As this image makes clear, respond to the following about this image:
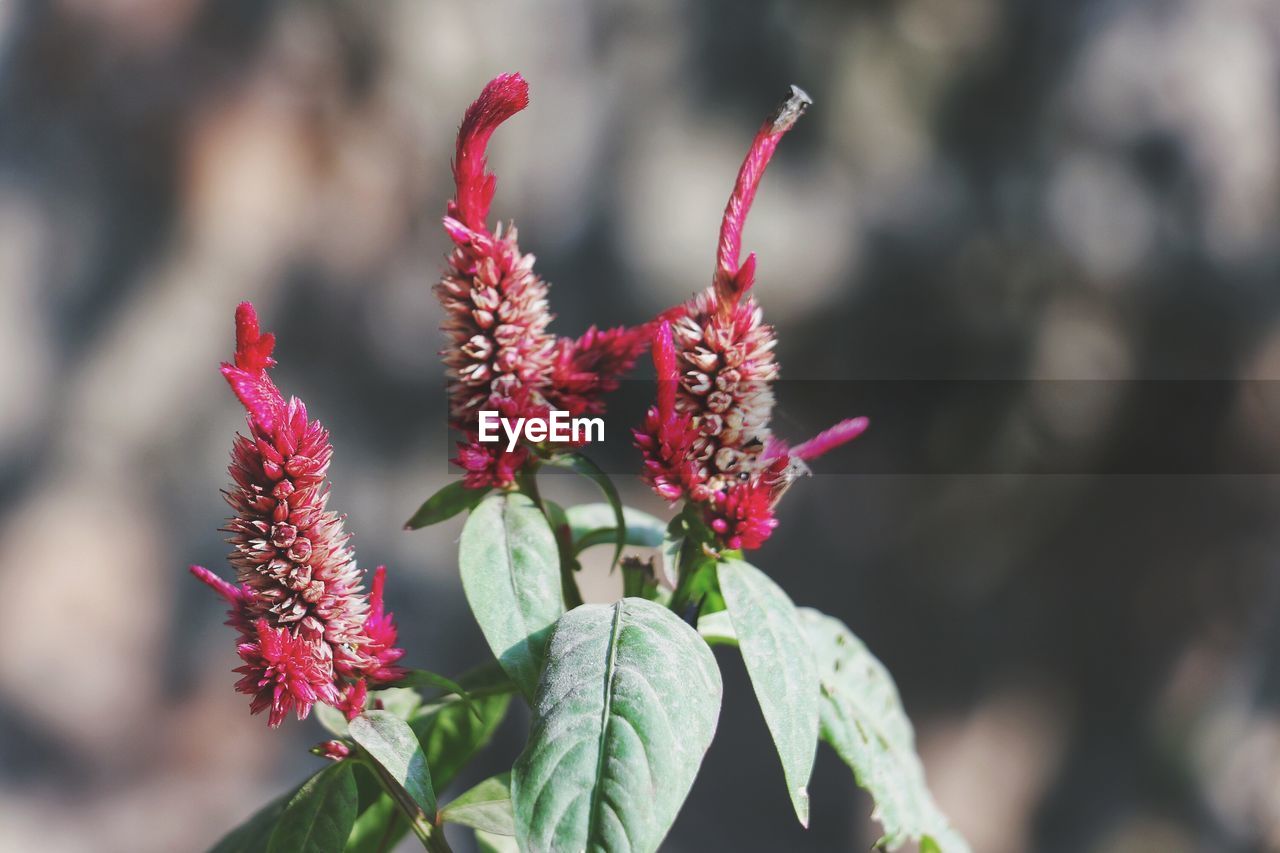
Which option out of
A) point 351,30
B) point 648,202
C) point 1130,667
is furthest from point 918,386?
point 351,30

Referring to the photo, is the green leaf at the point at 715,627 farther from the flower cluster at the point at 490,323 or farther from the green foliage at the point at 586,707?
the flower cluster at the point at 490,323

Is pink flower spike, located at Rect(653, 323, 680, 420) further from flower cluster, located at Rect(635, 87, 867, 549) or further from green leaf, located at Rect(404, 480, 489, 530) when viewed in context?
green leaf, located at Rect(404, 480, 489, 530)

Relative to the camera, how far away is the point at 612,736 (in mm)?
423

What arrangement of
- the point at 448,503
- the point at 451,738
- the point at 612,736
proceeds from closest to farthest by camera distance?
1. the point at 612,736
2. the point at 448,503
3. the point at 451,738

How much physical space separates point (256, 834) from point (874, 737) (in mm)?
401

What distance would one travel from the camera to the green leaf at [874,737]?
60 centimetres

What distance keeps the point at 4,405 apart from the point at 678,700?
3.48 feet

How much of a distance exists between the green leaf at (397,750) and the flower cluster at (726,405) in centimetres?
17

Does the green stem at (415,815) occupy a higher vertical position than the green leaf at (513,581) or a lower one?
lower

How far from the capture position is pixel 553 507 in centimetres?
61

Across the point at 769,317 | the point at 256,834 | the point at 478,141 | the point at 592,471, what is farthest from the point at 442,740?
the point at 769,317

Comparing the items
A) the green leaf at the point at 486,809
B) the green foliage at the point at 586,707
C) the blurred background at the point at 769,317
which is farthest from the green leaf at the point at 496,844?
the blurred background at the point at 769,317

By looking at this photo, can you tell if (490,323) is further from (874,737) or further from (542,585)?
(874,737)

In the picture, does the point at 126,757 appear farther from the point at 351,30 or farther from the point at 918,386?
the point at 918,386
